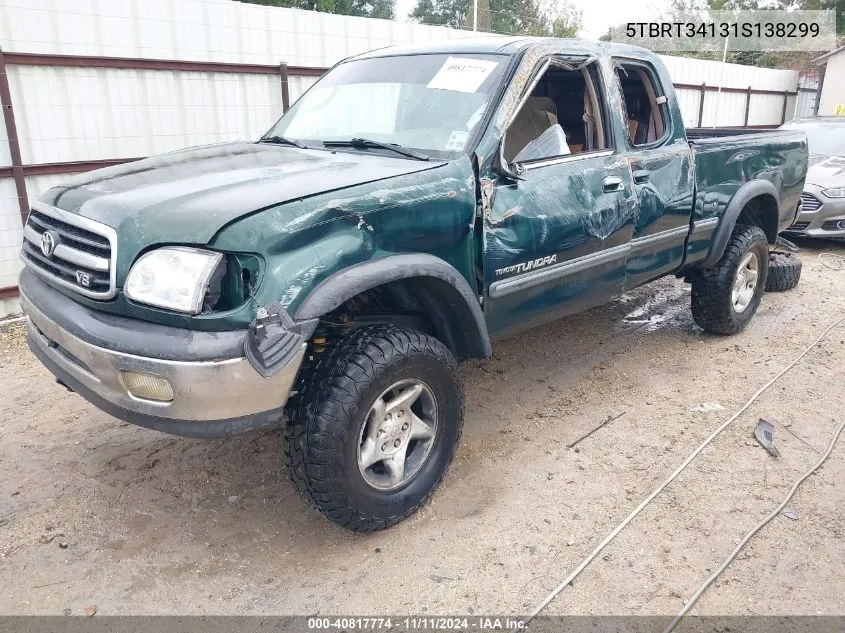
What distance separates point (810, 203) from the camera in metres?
8.17

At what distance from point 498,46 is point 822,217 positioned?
635 cm

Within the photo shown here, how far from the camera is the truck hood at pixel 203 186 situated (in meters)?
2.41

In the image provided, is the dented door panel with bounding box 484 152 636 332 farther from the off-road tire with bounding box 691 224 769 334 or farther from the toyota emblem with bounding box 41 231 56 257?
the toyota emblem with bounding box 41 231 56 257

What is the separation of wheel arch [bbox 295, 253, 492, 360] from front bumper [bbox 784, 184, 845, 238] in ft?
21.6

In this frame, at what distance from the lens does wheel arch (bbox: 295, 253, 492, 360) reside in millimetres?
2445

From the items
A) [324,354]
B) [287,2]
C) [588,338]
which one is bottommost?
[588,338]

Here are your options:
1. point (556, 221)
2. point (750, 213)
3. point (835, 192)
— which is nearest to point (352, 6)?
point (835, 192)

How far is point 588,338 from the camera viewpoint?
5355 millimetres

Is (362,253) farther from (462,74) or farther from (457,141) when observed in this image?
(462,74)

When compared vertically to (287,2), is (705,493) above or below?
below

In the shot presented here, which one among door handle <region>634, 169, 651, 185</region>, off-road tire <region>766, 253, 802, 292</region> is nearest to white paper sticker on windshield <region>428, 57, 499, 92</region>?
door handle <region>634, 169, 651, 185</region>

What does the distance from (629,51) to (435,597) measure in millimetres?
3389

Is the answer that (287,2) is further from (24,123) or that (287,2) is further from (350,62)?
(350,62)

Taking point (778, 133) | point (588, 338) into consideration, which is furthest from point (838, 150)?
point (588, 338)
